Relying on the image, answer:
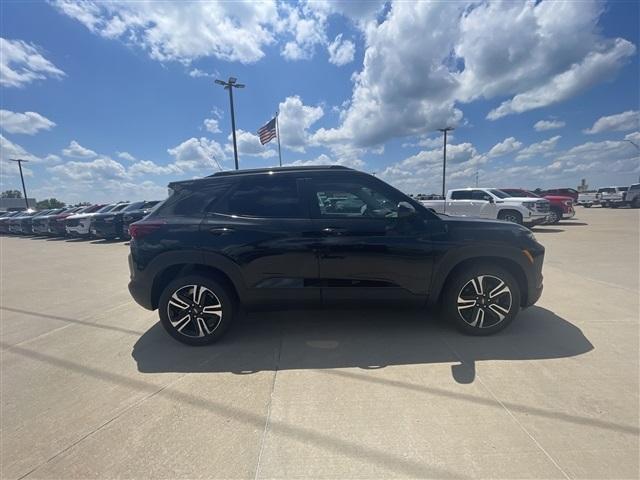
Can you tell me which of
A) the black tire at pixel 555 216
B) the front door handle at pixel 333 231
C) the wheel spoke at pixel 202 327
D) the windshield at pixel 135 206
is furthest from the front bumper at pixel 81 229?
the black tire at pixel 555 216

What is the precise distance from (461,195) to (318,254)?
1300 cm

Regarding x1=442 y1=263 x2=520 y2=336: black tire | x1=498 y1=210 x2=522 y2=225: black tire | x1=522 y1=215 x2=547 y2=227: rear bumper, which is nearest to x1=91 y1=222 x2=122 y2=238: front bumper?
x1=442 y1=263 x2=520 y2=336: black tire

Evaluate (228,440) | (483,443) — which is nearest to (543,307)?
(483,443)

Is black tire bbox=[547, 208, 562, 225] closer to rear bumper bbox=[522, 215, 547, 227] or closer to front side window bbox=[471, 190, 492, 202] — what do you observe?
rear bumper bbox=[522, 215, 547, 227]

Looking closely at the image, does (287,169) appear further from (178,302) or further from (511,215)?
(511,215)

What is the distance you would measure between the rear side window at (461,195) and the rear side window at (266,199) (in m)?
12.8

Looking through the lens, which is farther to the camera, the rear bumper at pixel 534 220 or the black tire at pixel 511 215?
the black tire at pixel 511 215

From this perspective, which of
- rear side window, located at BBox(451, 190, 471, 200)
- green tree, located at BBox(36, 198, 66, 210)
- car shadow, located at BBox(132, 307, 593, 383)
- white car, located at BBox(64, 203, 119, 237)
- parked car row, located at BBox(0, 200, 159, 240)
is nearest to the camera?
car shadow, located at BBox(132, 307, 593, 383)

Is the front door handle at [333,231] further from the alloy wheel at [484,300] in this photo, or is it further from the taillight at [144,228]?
the taillight at [144,228]

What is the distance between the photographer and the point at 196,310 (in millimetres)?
3186

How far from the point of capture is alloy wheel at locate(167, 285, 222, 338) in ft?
10.4

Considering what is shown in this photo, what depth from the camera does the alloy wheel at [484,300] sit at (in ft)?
10.4

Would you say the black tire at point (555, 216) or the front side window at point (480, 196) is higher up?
the front side window at point (480, 196)

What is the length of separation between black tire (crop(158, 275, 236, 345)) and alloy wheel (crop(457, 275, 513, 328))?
248cm
